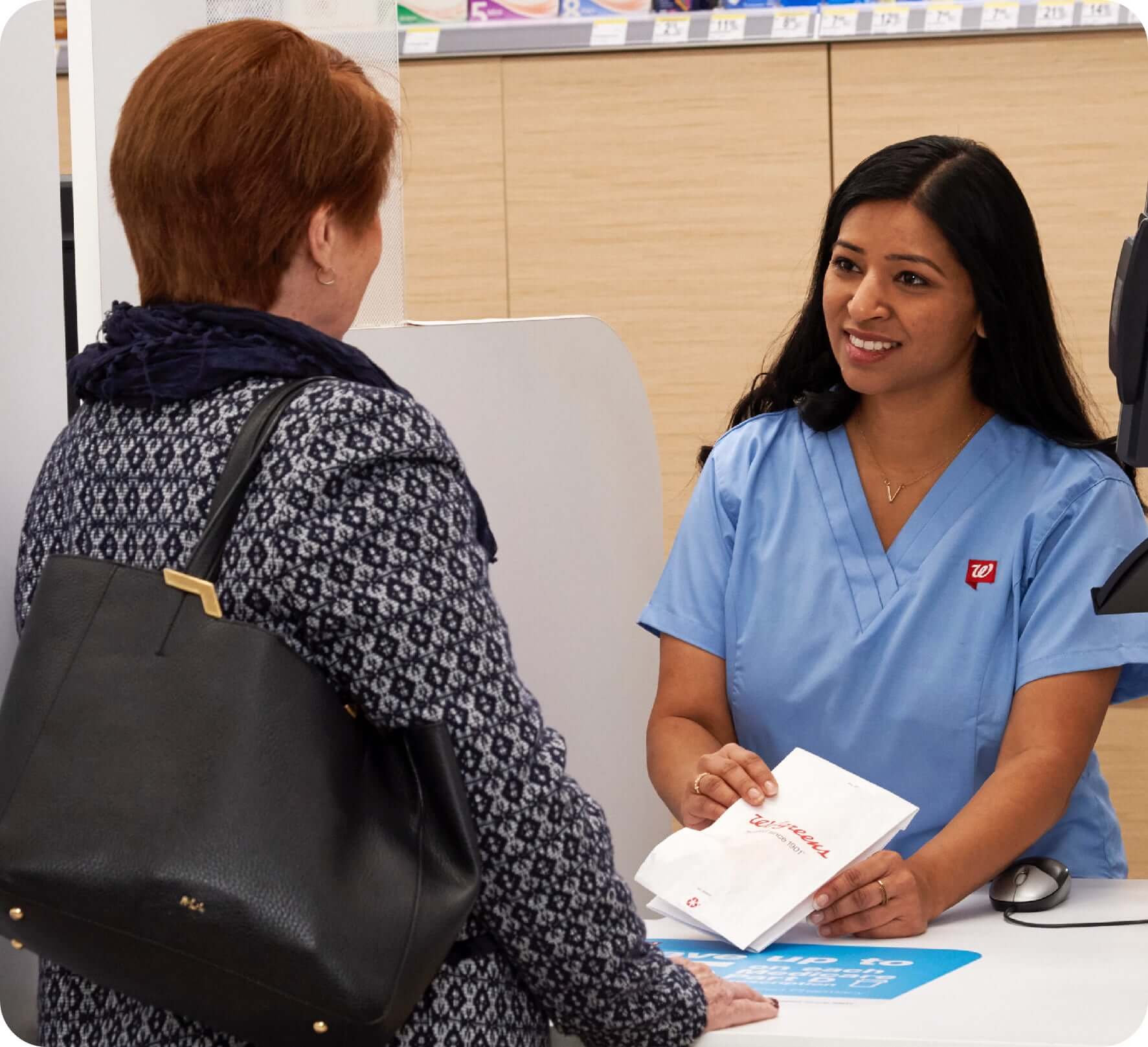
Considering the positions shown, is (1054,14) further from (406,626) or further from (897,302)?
(406,626)

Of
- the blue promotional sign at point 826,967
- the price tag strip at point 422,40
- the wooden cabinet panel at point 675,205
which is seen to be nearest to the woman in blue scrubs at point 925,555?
the blue promotional sign at point 826,967

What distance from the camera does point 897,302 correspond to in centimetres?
173

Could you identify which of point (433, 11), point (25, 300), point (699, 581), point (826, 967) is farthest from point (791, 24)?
point (826, 967)

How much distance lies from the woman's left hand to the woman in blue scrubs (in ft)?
0.70

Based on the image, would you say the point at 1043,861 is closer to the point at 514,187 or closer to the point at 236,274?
the point at 236,274

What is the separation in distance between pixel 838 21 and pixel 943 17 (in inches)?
8.2

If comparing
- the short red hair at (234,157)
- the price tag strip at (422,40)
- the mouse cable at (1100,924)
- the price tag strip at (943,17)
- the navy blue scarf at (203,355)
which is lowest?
the mouse cable at (1100,924)

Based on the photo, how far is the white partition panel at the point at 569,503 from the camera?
71.9 inches

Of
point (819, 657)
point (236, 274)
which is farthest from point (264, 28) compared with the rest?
point (819, 657)

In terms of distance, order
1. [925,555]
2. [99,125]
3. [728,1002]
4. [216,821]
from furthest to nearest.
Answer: [925,555] < [99,125] < [728,1002] < [216,821]

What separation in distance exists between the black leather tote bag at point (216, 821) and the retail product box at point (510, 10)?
235 cm

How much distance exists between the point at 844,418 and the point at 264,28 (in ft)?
3.48

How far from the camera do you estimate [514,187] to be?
10.2 ft

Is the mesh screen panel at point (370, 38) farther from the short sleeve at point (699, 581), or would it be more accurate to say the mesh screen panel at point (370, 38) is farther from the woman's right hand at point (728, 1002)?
the woman's right hand at point (728, 1002)
